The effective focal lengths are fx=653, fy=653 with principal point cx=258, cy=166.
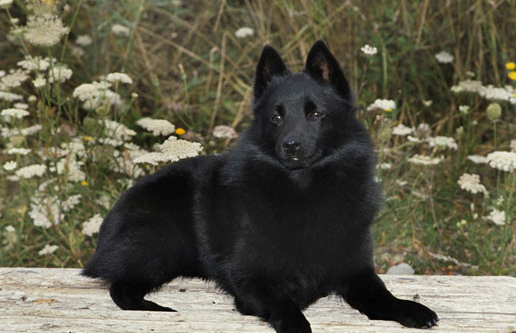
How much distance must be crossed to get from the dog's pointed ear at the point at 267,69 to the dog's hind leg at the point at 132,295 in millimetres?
923

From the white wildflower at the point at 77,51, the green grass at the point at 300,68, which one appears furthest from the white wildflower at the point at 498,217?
the white wildflower at the point at 77,51

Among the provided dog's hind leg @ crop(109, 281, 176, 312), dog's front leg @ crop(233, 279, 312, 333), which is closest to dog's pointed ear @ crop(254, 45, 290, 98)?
dog's front leg @ crop(233, 279, 312, 333)

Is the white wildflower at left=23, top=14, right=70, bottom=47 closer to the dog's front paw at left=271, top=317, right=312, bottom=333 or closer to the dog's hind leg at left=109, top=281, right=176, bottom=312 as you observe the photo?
the dog's hind leg at left=109, top=281, right=176, bottom=312

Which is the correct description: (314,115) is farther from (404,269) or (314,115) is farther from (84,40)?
(84,40)

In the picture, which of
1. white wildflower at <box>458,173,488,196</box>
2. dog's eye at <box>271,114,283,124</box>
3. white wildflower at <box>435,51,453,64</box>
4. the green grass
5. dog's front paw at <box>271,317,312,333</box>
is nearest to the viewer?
dog's front paw at <box>271,317,312,333</box>

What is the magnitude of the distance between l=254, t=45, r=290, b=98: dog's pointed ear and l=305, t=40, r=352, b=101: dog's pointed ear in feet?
0.37

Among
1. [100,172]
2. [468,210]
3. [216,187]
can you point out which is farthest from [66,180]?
[468,210]

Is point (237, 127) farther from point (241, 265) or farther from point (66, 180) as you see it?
point (241, 265)

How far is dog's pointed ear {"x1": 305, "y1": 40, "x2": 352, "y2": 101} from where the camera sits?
254 centimetres

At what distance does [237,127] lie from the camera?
475cm

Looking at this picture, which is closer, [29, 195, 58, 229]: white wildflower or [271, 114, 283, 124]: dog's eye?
[271, 114, 283, 124]: dog's eye

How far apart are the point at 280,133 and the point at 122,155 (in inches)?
64.0

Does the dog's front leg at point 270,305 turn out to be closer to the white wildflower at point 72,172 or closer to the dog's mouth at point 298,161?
the dog's mouth at point 298,161

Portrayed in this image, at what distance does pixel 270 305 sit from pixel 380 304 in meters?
0.42
